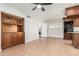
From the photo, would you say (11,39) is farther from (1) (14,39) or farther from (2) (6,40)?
(2) (6,40)

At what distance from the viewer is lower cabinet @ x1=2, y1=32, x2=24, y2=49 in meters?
5.93

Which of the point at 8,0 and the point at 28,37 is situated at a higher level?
the point at 8,0

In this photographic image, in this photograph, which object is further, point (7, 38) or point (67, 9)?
point (67, 9)

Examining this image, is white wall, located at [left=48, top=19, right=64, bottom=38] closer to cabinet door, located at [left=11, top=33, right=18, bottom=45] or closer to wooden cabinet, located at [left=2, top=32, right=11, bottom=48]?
cabinet door, located at [left=11, top=33, right=18, bottom=45]

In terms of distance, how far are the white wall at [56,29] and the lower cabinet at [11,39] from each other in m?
6.69

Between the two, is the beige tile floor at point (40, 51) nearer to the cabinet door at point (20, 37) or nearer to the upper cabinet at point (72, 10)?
the cabinet door at point (20, 37)

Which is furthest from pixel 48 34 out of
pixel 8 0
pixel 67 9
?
pixel 8 0

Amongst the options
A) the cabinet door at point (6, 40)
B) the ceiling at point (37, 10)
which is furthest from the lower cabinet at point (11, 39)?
the ceiling at point (37, 10)

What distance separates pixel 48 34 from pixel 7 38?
9.21m

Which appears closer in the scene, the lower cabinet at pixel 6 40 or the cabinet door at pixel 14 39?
the lower cabinet at pixel 6 40

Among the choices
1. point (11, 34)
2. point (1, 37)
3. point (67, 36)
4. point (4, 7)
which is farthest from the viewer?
point (67, 36)

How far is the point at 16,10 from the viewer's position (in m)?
7.41

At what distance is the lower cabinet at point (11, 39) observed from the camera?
19.5 ft

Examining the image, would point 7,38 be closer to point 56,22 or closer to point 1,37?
point 1,37
